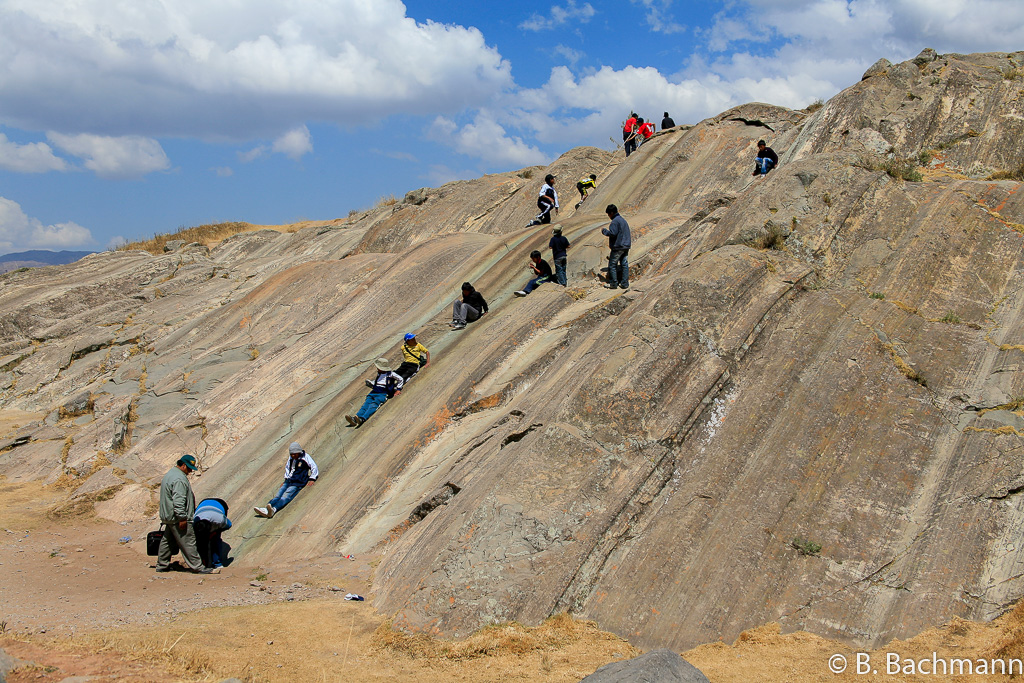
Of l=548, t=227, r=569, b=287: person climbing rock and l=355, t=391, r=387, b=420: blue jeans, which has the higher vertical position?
l=548, t=227, r=569, b=287: person climbing rock

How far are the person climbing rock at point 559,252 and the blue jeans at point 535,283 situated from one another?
1.11ft

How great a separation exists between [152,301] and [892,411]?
22762mm

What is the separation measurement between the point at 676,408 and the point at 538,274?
698 centimetres

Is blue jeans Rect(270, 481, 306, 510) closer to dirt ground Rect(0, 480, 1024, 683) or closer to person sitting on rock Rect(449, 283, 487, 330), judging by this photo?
dirt ground Rect(0, 480, 1024, 683)

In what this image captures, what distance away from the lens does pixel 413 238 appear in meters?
26.4

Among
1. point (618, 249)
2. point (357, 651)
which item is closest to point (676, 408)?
point (357, 651)

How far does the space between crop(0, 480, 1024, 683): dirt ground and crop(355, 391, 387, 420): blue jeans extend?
416 cm

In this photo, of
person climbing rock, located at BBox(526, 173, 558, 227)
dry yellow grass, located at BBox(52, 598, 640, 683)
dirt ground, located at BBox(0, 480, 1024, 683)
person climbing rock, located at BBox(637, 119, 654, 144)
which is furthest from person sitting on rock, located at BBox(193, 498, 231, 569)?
person climbing rock, located at BBox(637, 119, 654, 144)

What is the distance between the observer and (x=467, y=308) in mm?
14797

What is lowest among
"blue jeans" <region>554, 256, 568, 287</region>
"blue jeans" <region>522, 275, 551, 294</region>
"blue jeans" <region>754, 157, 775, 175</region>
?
"blue jeans" <region>522, 275, 551, 294</region>

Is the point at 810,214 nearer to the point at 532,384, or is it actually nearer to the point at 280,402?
the point at 532,384

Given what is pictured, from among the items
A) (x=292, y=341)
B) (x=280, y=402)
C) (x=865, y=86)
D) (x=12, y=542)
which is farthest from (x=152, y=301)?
(x=865, y=86)

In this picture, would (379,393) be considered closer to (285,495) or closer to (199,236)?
(285,495)

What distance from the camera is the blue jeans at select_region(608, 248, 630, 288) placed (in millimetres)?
13844
